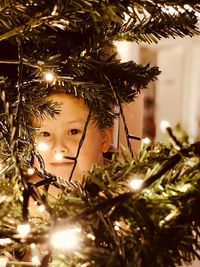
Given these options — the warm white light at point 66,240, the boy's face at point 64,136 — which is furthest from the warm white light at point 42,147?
the warm white light at point 66,240

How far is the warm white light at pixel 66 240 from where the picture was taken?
1.14 ft

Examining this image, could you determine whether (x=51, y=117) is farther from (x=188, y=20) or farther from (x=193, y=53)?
(x=193, y=53)

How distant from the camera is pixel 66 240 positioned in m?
0.35

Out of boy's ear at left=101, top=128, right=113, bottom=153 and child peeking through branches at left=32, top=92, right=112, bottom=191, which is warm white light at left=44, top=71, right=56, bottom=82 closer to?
child peeking through branches at left=32, top=92, right=112, bottom=191

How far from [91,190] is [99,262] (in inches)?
5.9

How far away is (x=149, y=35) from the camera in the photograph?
63cm

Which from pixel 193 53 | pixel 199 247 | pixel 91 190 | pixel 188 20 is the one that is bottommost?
pixel 199 247

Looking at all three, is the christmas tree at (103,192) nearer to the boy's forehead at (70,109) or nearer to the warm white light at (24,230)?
the warm white light at (24,230)

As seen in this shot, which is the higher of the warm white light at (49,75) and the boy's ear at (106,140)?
the boy's ear at (106,140)

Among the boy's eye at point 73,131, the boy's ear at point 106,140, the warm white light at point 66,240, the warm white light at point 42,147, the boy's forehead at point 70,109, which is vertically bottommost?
the warm white light at point 66,240

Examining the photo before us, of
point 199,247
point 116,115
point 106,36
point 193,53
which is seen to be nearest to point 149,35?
point 106,36

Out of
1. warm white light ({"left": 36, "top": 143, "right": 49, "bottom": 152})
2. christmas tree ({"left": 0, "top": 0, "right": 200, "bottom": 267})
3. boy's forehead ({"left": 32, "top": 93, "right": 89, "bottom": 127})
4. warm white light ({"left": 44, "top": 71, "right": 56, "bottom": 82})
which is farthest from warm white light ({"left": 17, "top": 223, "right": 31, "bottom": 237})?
boy's forehead ({"left": 32, "top": 93, "right": 89, "bottom": 127})

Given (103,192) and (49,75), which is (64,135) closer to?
(49,75)

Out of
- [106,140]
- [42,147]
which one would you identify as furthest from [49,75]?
[106,140]
